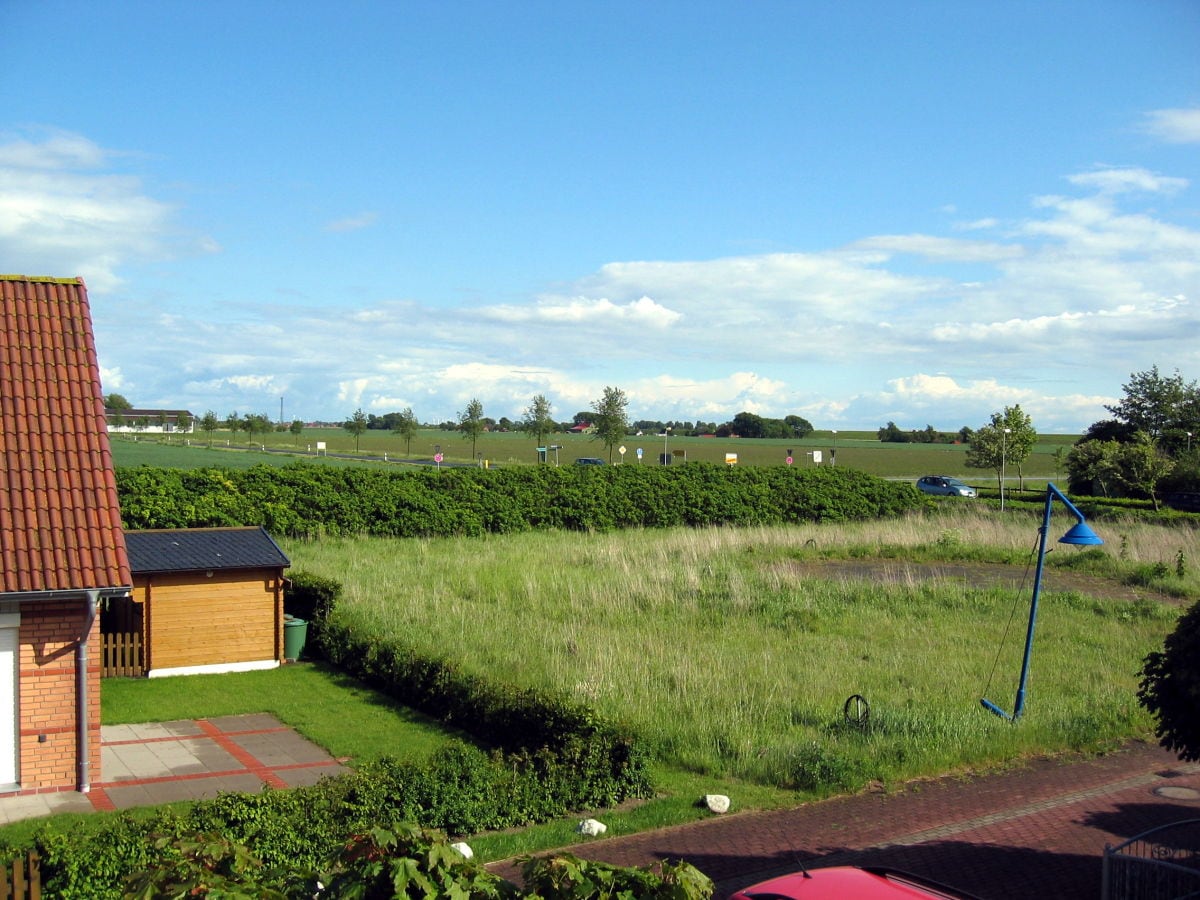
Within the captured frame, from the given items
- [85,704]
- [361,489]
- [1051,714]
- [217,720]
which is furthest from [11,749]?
[361,489]

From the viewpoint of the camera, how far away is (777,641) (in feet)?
64.3

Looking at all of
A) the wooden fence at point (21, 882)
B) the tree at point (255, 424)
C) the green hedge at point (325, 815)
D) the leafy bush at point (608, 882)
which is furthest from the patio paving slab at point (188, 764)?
the tree at point (255, 424)

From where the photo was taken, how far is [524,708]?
1278cm

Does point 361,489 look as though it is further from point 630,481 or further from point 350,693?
point 350,693

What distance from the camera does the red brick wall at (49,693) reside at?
38.4 ft

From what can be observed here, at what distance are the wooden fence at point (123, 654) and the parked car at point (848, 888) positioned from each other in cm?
1493

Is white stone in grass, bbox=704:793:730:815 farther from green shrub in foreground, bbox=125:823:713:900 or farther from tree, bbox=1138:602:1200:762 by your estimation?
green shrub in foreground, bbox=125:823:713:900

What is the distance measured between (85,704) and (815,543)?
88.9 feet

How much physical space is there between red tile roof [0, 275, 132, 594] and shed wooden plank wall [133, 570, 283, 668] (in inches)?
207

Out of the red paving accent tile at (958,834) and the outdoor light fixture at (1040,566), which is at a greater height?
the outdoor light fixture at (1040,566)

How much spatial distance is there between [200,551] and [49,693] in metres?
6.89

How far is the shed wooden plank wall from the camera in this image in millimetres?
17953

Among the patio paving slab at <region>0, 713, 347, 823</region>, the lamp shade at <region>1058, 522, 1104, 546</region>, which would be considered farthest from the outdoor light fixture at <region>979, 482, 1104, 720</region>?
the patio paving slab at <region>0, 713, 347, 823</region>

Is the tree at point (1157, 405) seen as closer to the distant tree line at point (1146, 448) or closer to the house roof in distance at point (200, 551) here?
the distant tree line at point (1146, 448)
